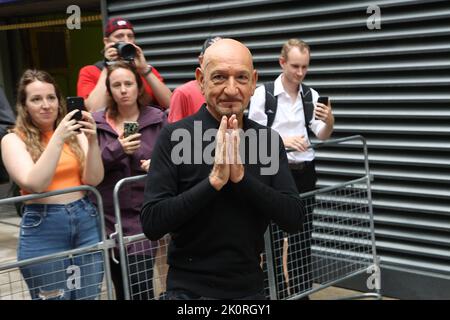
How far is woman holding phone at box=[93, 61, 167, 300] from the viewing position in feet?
11.3

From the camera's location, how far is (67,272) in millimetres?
3213

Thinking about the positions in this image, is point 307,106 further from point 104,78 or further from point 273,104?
point 104,78

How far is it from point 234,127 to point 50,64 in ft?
31.9

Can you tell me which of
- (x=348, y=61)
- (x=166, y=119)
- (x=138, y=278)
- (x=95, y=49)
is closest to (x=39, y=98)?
(x=166, y=119)

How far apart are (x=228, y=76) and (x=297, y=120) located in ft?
8.24

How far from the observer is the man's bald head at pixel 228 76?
196 cm

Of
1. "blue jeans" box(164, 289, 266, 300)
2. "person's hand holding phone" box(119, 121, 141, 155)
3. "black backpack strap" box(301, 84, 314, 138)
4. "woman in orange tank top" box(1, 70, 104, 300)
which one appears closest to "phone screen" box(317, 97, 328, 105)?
"black backpack strap" box(301, 84, 314, 138)

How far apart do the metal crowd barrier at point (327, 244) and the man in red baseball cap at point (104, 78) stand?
1.30 meters

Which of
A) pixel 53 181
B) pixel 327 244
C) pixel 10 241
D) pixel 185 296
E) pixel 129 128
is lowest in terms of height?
pixel 10 241

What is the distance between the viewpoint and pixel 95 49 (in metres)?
10.6

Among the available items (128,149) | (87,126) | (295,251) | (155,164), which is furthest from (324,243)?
(155,164)

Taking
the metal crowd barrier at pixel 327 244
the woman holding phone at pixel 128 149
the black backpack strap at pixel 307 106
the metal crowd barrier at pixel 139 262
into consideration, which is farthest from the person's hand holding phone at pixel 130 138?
the black backpack strap at pixel 307 106

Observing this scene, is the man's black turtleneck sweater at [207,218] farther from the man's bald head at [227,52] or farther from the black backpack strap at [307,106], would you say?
the black backpack strap at [307,106]
